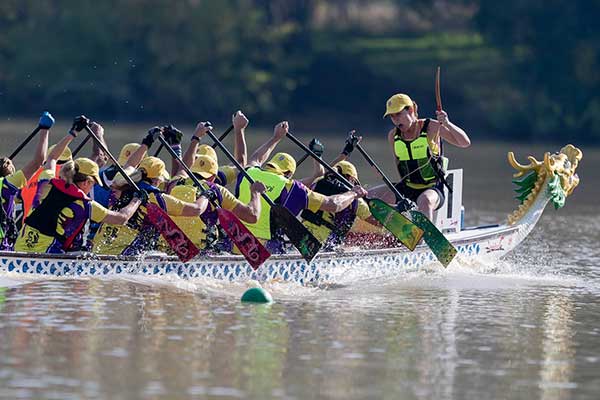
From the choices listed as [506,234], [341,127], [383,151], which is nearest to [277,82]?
[341,127]

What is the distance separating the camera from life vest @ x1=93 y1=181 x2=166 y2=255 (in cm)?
1376

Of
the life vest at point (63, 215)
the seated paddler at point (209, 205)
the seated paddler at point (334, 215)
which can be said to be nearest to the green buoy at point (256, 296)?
the seated paddler at point (209, 205)

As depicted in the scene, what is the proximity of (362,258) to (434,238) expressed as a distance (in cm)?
81

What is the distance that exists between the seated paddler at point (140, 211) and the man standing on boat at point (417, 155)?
279cm

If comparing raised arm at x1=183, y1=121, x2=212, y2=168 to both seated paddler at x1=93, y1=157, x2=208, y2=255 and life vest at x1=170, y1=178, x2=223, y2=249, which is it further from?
seated paddler at x1=93, y1=157, x2=208, y2=255

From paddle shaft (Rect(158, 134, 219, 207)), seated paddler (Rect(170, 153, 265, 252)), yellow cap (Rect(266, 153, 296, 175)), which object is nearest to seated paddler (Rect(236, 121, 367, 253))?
yellow cap (Rect(266, 153, 296, 175))

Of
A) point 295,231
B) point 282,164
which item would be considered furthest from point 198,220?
point 282,164

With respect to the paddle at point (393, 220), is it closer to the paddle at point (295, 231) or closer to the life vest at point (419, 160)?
the life vest at point (419, 160)

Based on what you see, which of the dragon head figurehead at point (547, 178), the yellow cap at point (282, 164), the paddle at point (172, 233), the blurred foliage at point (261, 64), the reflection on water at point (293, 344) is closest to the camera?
the reflection on water at point (293, 344)

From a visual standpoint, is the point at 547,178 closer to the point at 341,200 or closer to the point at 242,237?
the point at 341,200

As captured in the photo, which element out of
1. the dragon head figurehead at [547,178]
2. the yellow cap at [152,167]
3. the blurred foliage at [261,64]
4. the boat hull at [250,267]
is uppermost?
the blurred foliage at [261,64]

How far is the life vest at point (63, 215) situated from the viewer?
13.2 metres

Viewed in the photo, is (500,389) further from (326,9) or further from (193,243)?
(326,9)

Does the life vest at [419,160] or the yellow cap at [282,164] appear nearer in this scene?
the yellow cap at [282,164]
